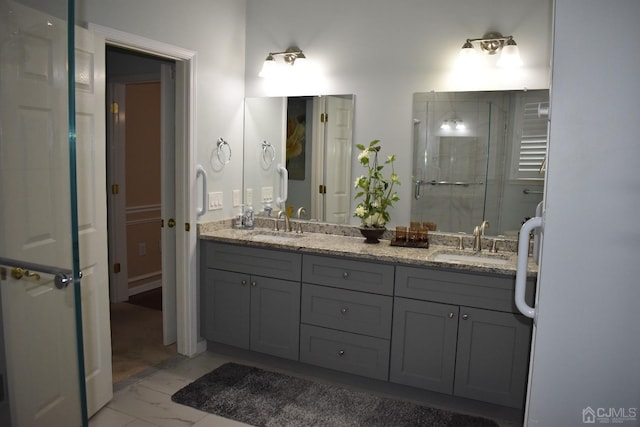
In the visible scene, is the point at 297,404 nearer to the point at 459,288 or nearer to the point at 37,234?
the point at 459,288

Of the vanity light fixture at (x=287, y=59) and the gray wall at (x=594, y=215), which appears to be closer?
the gray wall at (x=594, y=215)

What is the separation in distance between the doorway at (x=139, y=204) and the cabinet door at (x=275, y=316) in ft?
2.31

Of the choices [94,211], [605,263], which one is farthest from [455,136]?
[94,211]

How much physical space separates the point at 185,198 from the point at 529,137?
219cm

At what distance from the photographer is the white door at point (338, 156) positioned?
11.3ft

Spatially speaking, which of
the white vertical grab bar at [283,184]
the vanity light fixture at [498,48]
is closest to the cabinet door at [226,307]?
the white vertical grab bar at [283,184]

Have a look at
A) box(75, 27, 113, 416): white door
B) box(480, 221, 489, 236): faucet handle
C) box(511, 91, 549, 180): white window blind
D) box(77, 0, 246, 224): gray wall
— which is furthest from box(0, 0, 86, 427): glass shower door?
box(511, 91, 549, 180): white window blind

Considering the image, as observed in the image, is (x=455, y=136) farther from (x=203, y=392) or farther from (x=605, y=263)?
(x=203, y=392)

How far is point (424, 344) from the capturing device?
278 cm

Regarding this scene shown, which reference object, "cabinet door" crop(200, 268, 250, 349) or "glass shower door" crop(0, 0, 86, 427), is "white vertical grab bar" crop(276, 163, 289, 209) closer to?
"cabinet door" crop(200, 268, 250, 349)

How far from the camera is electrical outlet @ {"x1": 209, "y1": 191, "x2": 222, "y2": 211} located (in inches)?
139

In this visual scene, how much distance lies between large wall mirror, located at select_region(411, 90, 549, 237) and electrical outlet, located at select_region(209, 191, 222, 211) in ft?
4.51

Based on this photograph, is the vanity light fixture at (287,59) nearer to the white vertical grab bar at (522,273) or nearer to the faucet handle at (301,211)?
the faucet handle at (301,211)

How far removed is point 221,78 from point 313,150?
0.82 metres
